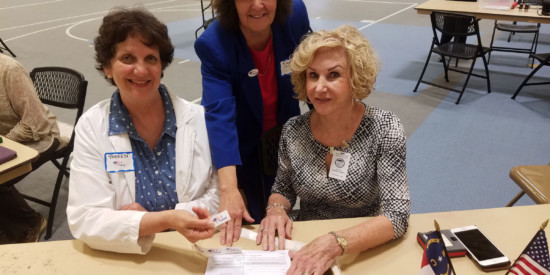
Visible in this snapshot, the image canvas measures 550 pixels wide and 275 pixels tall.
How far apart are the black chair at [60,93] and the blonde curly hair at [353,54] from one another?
200cm

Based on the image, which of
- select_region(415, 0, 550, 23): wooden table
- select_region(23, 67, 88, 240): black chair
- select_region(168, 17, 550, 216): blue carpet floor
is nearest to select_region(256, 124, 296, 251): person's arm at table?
select_region(168, 17, 550, 216): blue carpet floor

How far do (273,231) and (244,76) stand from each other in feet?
2.74

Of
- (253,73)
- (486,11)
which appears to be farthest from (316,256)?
(486,11)

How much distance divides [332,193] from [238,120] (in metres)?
0.71

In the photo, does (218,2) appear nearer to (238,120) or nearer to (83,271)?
(238,120)

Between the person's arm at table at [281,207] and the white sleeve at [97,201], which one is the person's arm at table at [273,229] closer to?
the person's arm at table at [281,207]

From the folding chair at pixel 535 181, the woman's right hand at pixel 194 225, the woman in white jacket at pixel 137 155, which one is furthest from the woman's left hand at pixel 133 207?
the folding chair at pixel 535 181

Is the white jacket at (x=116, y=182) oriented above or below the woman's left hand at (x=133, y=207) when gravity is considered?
above

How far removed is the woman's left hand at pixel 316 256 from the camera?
125 cm

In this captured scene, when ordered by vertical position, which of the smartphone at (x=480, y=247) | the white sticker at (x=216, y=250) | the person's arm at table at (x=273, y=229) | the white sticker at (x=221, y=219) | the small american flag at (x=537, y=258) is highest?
the small american flag at (x=537, y=258)

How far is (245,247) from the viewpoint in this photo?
141 centimetres

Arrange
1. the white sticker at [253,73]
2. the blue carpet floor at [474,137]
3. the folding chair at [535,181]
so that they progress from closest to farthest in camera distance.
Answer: the white sticker at [253,73] < the folding chair at [535,181] < the blue carpet floor at [474,137]

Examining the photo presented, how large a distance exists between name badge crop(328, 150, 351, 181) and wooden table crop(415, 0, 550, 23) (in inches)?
174

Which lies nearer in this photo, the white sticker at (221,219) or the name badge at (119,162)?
the white sticker at (221,219)
